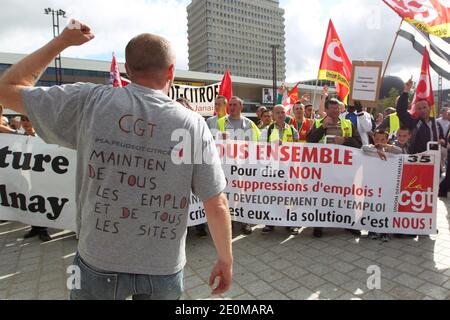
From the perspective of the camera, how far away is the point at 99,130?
1265mm

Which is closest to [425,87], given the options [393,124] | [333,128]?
[393,124]

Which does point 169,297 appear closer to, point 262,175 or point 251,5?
point 262,175

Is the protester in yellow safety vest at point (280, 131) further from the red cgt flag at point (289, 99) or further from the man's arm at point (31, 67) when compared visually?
the red cgt flag at point (289, 99)

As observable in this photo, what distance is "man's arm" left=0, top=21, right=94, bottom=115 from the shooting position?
1.30 m

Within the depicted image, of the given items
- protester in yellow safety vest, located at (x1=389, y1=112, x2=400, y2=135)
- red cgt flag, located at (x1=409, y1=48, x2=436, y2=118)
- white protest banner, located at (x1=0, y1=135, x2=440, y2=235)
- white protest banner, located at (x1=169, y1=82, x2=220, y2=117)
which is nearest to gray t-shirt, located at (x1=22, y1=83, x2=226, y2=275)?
white protest banner, located at (x1=0, y1=135, x2=440, y2=235)

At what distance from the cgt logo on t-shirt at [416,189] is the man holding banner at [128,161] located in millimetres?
3876

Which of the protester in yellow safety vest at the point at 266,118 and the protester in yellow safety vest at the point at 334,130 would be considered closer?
the protester in yellow safety vest at the point at 334,130

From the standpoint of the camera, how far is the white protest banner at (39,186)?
4371mm

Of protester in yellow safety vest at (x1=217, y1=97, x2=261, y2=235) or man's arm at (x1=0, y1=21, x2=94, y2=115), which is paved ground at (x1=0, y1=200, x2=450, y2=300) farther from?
man's arm at (x1=0, y1=21, x2=94, y2=115)

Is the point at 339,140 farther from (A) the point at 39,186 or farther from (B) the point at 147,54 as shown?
(A) the point at 39,186

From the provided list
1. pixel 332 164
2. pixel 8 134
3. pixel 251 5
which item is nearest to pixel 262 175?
pixel 332 164

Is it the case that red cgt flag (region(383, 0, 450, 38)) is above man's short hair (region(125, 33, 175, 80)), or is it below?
above

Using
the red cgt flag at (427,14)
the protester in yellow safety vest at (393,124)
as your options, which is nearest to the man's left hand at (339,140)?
the red cgt flag at (427,14)

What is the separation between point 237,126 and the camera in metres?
5.42
